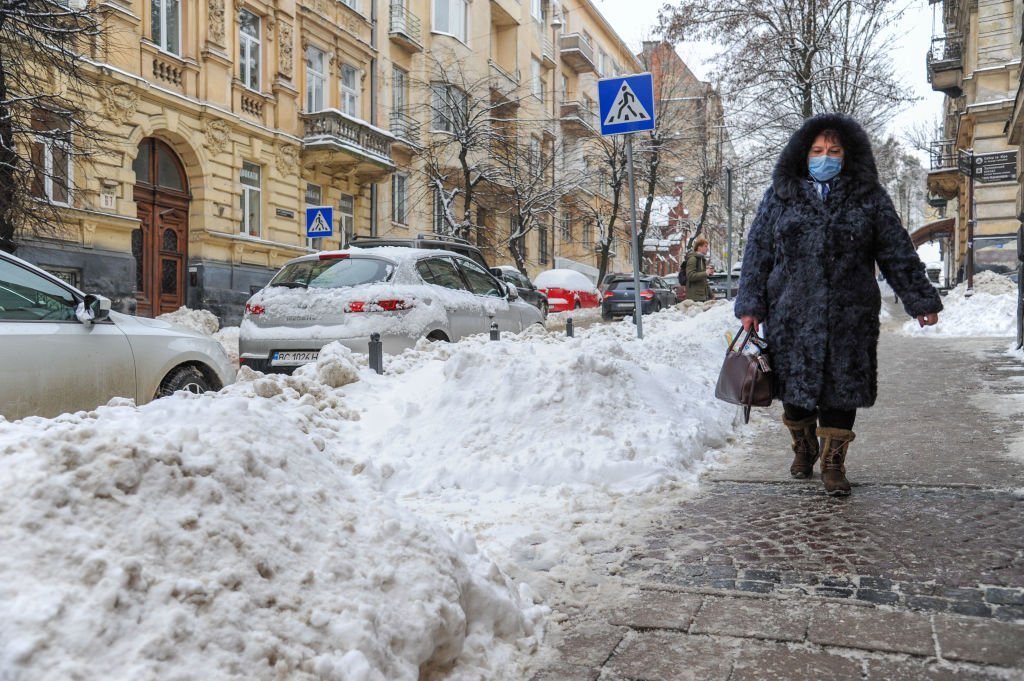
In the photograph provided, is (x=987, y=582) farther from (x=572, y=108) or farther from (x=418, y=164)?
(x=572, y=108)

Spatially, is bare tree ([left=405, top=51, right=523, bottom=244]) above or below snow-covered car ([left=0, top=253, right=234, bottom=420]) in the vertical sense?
above

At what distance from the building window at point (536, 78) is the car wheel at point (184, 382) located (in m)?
34.7

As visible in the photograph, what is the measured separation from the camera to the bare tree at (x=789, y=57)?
2144 cm

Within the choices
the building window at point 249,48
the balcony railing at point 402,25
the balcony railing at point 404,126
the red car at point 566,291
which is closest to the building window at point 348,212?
the balcony railing at point 404,126

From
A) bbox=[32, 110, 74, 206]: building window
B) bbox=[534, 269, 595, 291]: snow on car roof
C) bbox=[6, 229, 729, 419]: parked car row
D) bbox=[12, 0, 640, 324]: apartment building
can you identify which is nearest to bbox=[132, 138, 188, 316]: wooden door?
bbox=[12, 0, 640, 324]: apartment building

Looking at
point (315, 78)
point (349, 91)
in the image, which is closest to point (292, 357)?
point (315, 78)

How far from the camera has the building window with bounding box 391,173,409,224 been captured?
96.6 feet

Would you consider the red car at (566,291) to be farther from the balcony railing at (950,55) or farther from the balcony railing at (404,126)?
the balcony railing at (950,55)

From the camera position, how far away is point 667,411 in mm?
6113

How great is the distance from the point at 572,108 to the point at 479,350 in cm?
3805

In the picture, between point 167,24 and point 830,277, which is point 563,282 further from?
point 830,277

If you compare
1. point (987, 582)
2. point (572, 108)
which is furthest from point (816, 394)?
point (572, 108)

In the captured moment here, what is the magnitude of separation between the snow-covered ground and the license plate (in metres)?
3.67

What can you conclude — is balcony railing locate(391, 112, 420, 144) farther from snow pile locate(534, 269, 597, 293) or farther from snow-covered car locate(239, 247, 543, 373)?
snow-covered car locate(239, 247, 543, 373)
